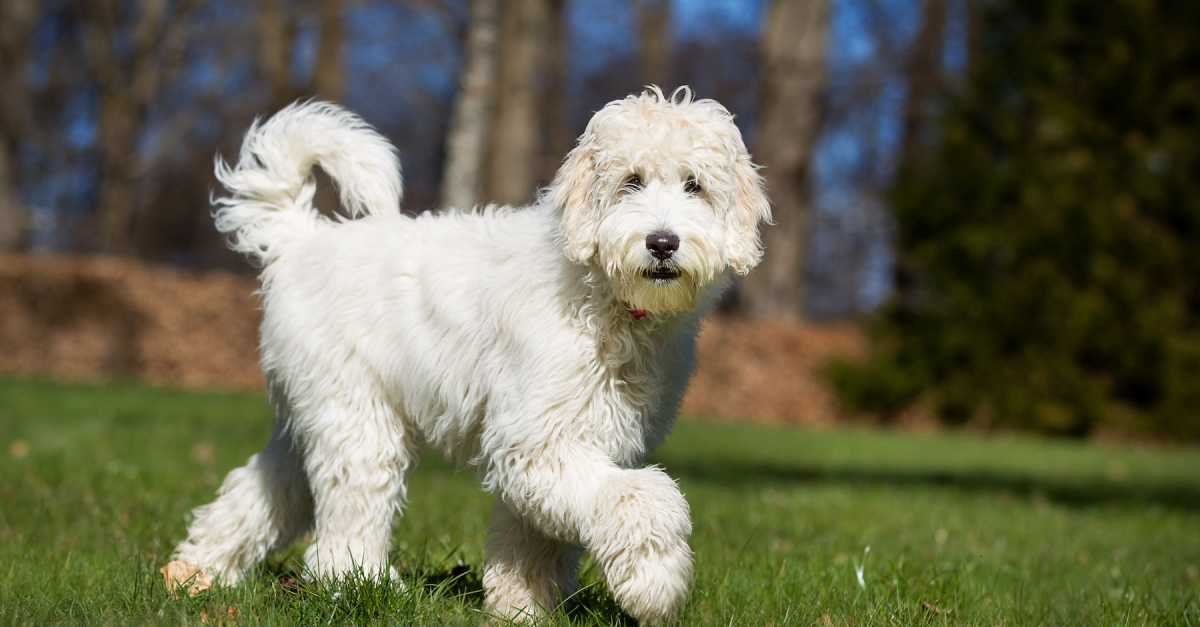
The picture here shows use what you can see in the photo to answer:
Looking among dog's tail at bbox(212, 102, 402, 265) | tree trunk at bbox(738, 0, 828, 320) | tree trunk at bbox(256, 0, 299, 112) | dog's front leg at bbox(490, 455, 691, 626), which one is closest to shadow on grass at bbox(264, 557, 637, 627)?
dog's front leg at bbox(490, 455, 691, 626)

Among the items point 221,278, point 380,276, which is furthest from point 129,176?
point 380,276

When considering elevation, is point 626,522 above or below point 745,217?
below

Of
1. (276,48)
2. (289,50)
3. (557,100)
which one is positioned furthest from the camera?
(557,100)

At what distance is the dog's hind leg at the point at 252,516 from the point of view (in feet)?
14.2

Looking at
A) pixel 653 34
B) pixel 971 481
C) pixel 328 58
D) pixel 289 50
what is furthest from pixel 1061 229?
pixel 289 50

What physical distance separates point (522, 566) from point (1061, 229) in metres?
13.9

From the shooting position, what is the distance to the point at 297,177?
15.1ft

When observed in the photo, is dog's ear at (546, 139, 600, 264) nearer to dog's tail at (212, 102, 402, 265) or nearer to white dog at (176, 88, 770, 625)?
white dog at (176, 88, 770, 625)

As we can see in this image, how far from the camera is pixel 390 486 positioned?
3.98m

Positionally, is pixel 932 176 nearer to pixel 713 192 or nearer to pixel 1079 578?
pixel 1079 578

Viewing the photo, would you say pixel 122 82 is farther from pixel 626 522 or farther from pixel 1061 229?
pixel 626 522

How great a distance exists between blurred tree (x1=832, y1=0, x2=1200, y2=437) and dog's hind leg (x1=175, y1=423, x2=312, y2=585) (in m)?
13.7

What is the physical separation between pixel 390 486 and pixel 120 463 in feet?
14.1

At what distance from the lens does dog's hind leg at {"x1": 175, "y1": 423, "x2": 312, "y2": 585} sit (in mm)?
4324
